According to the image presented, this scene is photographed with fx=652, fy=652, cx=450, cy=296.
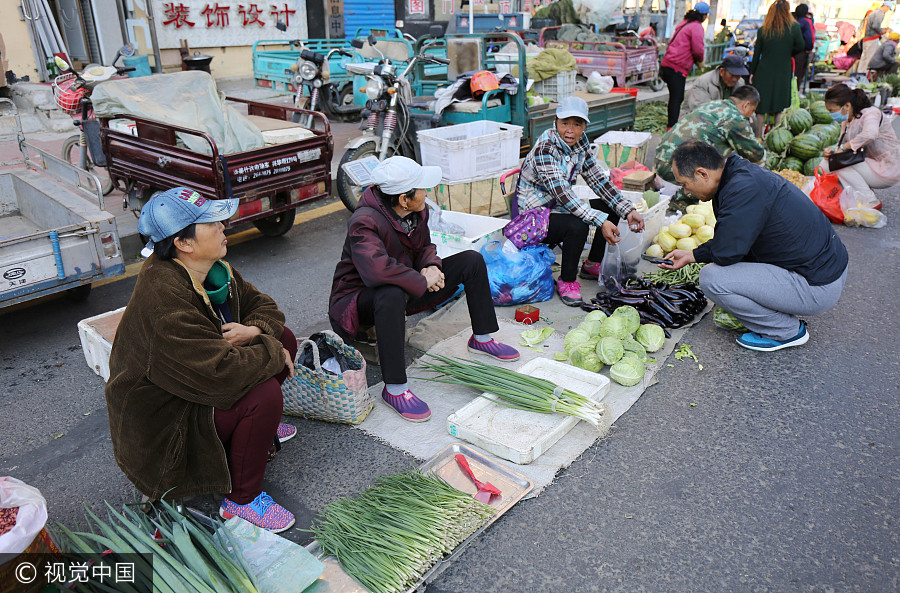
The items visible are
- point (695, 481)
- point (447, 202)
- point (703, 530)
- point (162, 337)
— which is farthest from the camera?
point (447, 202)

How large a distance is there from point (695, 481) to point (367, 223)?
6.76ft

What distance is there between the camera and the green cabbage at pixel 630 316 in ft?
13.6

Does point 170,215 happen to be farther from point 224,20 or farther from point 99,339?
point 224,20

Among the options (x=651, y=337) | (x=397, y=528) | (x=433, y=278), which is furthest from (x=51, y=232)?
(x=651, y=337)

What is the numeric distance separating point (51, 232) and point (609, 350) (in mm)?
3422

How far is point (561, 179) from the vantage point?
470 cm

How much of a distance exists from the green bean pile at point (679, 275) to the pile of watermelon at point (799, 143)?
352 cm

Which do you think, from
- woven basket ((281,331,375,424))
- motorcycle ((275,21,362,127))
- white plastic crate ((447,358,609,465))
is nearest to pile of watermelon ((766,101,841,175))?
white plastic crate ((447,358,609,465))

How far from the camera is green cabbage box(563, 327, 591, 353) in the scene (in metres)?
3.95

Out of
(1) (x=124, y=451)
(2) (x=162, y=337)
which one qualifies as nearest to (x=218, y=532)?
(1) (x=124, y=451)

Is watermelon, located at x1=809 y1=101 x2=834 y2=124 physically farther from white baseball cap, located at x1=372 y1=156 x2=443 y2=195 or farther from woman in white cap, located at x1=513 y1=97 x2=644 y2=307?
white baseball cap, located at x1=372 y1=156 x2=443 y2=195

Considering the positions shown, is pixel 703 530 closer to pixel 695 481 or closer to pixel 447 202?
pixel 695 481

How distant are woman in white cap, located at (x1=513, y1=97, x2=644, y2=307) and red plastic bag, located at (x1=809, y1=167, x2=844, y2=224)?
2868mm

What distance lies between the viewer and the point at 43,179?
491cm
